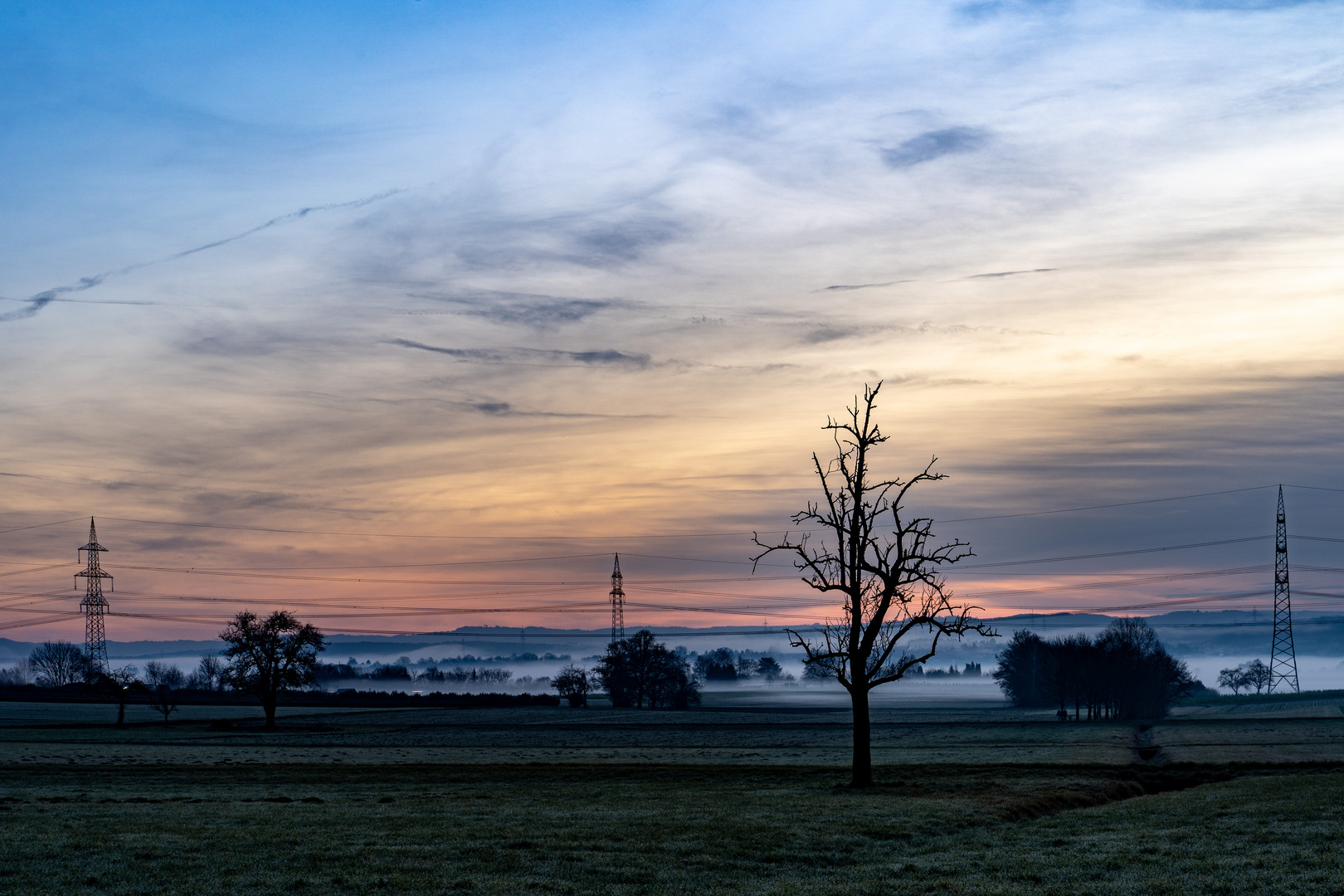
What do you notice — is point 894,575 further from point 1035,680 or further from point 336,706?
point 1035,680

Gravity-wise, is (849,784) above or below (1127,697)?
above

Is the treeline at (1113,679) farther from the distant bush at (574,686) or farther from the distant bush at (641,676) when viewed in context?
the distant bush at (574,686)

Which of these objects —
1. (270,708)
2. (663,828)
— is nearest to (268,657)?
(270,708)

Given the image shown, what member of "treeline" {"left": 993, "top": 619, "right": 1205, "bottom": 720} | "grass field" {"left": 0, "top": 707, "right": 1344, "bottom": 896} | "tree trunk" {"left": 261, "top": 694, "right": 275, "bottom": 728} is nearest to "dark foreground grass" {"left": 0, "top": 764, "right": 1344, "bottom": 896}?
"grass field" {"left": 0, "top": 707, "right": 1344, "bottom": 896}

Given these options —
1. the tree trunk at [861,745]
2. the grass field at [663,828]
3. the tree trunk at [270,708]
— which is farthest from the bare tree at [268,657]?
the tree trunk at [861,745]

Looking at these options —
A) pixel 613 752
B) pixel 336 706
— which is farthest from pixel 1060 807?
pixel 336 706

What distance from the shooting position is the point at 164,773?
46.8m

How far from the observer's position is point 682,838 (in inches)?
940

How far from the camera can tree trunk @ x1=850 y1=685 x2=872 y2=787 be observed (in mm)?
38031

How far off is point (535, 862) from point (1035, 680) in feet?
607

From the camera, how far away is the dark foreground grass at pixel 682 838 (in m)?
18.8

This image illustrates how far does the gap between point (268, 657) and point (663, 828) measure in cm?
10566

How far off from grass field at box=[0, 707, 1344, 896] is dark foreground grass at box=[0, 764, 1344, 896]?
0.10m

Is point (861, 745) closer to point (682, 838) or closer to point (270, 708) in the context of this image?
point (682, 838)
